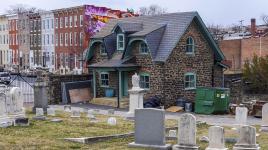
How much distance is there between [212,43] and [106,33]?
859 cm

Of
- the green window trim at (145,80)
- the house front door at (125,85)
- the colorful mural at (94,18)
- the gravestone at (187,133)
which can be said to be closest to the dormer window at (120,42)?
the house front door at (125,85)

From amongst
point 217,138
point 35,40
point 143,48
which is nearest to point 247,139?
point 217,138

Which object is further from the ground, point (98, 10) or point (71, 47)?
point (98, 10)

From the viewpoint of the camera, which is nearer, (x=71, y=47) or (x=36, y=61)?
(x=71, y=47)

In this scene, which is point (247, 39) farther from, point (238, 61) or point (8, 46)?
point (8, 46)

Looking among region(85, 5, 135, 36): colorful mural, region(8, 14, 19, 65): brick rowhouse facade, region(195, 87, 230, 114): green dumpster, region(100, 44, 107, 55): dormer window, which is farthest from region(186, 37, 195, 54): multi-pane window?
region(8, 14, 19, 65): brick rowhouse facade

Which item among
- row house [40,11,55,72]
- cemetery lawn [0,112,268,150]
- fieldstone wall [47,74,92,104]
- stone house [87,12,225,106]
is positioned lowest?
cemetery lawn [0,112,268,150]

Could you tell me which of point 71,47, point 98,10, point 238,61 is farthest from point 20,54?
point 238,61

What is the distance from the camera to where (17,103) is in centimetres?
1905

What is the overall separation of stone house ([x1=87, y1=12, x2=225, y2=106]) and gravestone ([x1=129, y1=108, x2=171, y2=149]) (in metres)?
18.5

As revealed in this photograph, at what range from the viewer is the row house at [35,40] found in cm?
8119

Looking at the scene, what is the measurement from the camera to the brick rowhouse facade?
89356 mm

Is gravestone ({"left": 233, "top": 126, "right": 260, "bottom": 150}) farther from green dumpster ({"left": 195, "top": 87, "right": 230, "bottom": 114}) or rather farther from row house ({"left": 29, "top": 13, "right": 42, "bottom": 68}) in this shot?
row house ({"left": 29, "top": 13, "right": 42, "bottom": 68})

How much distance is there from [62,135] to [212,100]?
16548 millimetres
